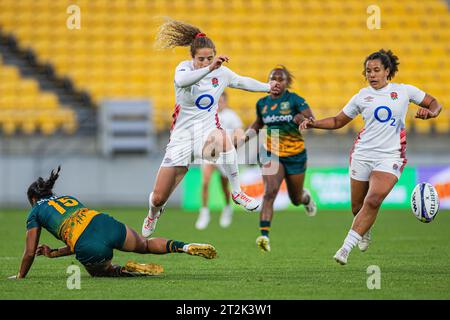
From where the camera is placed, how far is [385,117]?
881cm

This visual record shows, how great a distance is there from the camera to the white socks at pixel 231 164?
372 inches

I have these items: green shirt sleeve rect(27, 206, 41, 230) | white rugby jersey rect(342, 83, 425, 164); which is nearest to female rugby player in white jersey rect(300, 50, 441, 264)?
white rugby jersey rect(342, 83, 425, 164)

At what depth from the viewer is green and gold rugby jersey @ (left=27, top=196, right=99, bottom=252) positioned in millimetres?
8008

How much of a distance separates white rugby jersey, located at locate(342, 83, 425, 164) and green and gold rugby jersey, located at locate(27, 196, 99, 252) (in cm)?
292

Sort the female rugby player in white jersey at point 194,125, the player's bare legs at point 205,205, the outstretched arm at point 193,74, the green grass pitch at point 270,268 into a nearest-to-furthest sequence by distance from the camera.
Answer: the green grass pitch at point 270,268
the outstretched arm at point 193,74
the female rugby player in white jersey at point 194,125
the player's bare legs at point 205,205

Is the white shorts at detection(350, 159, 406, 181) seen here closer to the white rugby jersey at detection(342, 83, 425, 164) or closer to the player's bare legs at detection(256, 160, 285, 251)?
the white rugby jersey at detection(342, 83, 425, 164)

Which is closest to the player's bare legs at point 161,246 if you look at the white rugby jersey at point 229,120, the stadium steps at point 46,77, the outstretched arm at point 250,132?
the outstretched arm at point 250,132

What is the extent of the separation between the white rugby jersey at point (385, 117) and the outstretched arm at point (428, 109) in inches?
2.2

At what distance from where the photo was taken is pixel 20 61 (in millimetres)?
22672

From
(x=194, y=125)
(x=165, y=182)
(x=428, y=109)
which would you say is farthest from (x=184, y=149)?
(x=428, y=109)

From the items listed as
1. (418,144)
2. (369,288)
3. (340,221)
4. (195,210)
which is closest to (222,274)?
(369,288)

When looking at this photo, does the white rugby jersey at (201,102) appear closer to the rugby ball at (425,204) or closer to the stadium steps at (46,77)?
the rugby ball at (425,204)

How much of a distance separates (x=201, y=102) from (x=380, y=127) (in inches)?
74.8

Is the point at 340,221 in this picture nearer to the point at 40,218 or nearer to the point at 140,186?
the point at 140,186
